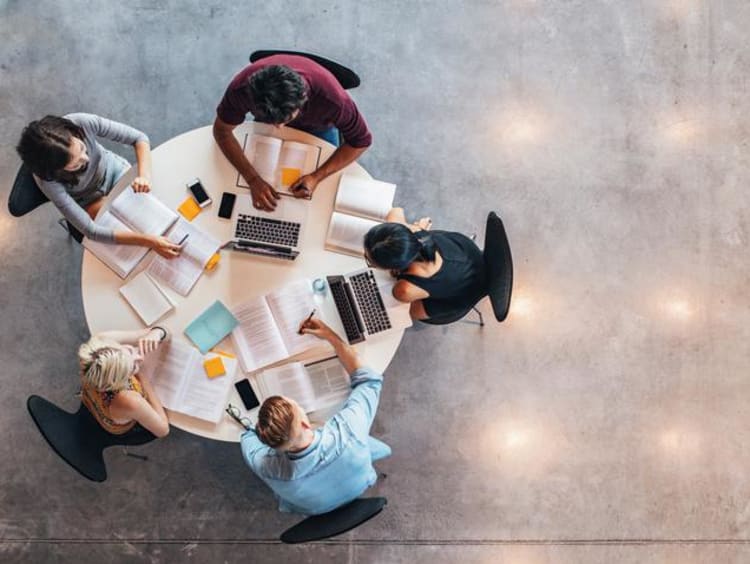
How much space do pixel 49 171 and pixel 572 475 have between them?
2928 mm

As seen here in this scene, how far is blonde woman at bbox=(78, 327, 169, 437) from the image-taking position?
229cm

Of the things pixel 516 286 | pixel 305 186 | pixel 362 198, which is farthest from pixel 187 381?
pixel 516 286

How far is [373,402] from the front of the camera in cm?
244

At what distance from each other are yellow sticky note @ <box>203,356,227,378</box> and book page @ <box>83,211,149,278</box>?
493mm

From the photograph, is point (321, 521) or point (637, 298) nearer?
point (321, 521)

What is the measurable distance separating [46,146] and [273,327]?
3.55 ft

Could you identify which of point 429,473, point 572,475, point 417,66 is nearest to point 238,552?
point 429,473

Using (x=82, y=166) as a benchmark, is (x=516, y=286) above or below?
below

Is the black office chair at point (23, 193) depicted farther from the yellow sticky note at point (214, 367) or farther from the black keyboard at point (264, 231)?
the yellow sticky note at point (214, 367)

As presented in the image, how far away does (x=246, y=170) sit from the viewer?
2.55 meters

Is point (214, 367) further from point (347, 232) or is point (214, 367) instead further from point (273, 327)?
point (347, 232)

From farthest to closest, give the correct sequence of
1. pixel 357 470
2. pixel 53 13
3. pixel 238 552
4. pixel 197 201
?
pixel 53 13 < pixel 238 552 < pixel 197 201 < pixel 357 470

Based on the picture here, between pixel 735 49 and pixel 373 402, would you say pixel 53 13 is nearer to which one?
pixel 373 402

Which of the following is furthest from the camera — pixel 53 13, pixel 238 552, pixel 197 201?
pixel 53 13
